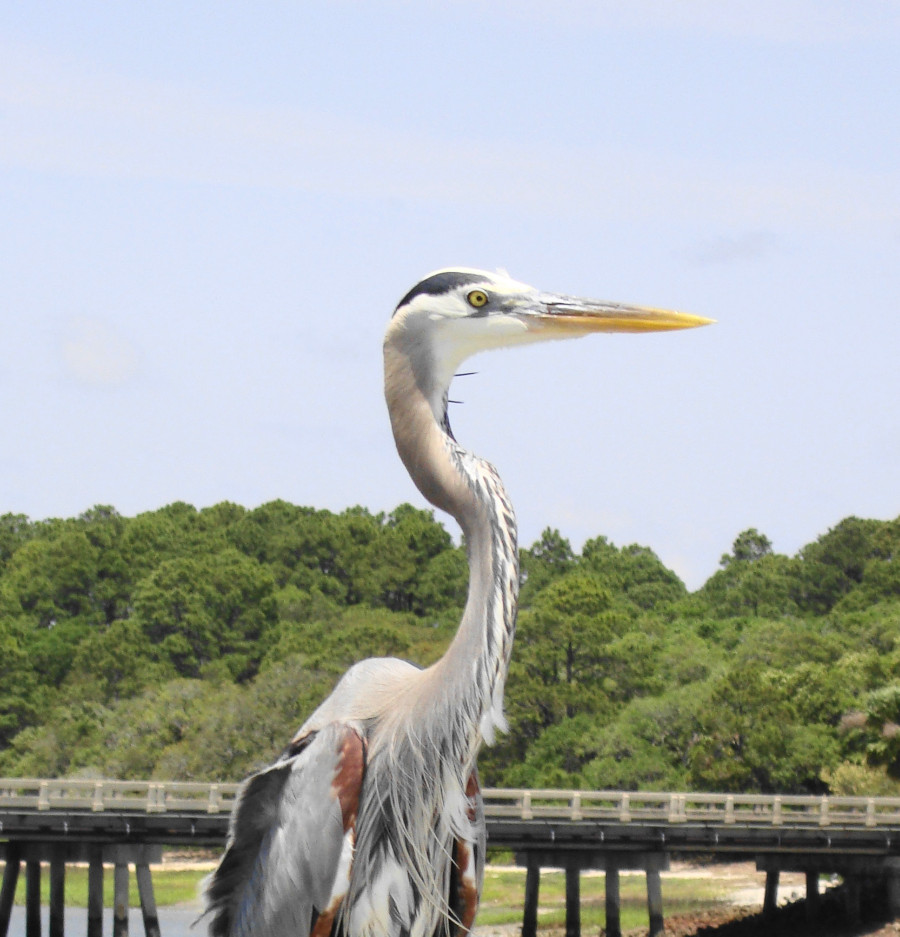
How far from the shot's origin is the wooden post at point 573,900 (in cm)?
2972

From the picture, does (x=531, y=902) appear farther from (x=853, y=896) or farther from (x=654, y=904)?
(x=853, y=896)

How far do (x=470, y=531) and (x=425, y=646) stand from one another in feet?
124

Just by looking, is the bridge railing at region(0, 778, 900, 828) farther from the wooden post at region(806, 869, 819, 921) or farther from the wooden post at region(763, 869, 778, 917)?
the wooden post at region(763, 869, 778, 917)

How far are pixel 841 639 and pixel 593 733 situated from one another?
334 inches

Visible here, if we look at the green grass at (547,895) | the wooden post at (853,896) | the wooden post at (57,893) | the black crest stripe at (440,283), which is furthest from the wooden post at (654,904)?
the black crest stripe at (440,283)

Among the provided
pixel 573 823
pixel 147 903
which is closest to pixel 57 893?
pixel 147 903

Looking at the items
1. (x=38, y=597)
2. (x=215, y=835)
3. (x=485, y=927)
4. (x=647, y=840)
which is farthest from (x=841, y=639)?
(x=38, y=597)

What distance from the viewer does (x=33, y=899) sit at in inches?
1152

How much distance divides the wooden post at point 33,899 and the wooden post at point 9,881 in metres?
0.30

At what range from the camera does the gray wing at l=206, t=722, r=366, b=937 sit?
20.6ft

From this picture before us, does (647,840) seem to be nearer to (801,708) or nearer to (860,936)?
(860,936)

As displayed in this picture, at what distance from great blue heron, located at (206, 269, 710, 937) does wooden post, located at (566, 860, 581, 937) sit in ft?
78.0

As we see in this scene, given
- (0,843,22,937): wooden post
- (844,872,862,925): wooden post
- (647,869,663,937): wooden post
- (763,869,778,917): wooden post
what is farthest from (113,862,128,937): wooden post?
(844,872,862,925): wooden post

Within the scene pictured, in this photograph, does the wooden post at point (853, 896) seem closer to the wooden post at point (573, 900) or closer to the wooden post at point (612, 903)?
the wooden post at point (612, 903)
